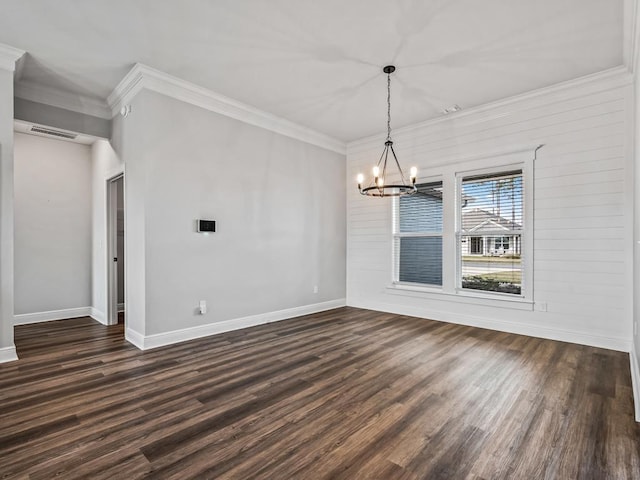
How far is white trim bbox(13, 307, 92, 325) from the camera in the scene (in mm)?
5113

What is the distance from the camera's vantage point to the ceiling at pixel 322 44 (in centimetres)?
286

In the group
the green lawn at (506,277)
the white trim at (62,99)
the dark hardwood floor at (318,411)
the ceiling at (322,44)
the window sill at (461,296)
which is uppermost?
the ceiling at (322,44)

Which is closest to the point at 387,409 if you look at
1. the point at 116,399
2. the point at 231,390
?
the point at 231,390

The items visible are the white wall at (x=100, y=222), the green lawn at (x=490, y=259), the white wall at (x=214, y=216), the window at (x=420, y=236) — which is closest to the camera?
the white wall at (x=214, y=216)

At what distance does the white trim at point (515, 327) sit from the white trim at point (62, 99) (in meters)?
5.10

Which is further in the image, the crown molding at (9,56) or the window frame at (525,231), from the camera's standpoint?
the window frame at (525,231)

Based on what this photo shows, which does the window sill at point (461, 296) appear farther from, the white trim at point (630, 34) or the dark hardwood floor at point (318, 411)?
the white trim at point (630, 34)

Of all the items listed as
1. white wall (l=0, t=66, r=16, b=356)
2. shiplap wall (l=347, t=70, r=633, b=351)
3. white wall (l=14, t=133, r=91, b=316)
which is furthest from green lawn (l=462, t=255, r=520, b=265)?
white wall (l=14, t=133, r=91, b=316)

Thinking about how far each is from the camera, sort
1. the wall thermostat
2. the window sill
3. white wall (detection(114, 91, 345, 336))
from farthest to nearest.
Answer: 1. the window sill
2. the wall thermostat
3. white wall (detection(114, 91, 345, 336))

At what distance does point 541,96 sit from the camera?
4.36 meters

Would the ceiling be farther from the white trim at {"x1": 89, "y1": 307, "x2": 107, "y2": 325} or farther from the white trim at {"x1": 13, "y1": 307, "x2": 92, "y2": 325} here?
the white trim at {"x1": 13, "y1": 307, "x2": 92, "y2": 325}

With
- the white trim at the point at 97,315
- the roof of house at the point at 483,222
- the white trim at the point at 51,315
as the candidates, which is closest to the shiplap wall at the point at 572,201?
the roof of house at the point at 483,222

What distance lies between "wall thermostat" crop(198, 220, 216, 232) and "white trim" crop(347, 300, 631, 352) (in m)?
3.18

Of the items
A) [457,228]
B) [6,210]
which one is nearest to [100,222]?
[6,210]
